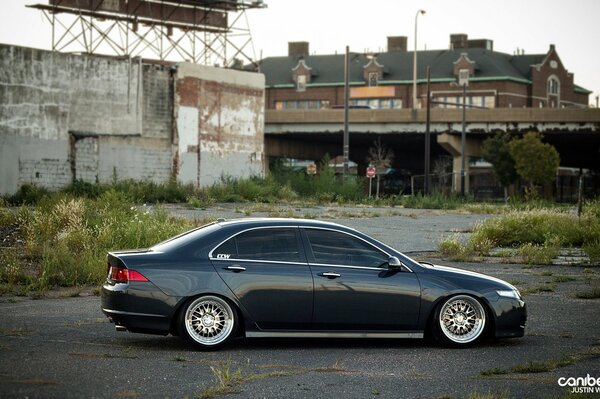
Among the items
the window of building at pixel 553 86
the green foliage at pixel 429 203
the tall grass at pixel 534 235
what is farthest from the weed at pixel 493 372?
the window of building at pixel 553 86

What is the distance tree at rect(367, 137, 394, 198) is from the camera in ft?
279

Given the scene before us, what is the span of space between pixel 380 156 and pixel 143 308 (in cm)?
7472

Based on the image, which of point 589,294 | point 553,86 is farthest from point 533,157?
point 589,294

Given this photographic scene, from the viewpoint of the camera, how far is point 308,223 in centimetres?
1130

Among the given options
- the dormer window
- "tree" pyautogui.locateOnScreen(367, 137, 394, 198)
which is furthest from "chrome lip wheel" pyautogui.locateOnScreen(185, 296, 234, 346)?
the dormer window

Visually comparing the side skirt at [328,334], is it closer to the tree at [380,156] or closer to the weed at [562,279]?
the weed at [562,279]

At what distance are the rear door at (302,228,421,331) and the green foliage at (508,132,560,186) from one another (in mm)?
59677

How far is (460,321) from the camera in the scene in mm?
11188

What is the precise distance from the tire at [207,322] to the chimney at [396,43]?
110m

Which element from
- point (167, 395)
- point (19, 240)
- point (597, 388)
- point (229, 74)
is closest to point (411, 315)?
point (597, 388)

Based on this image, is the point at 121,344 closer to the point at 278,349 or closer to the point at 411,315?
the point at 278,349

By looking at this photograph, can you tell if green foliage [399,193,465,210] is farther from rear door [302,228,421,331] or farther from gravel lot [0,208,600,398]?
rear door [302,228,421,331]

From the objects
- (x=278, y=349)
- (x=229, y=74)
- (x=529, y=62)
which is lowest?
(x=278, y=349)

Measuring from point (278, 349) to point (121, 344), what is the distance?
5.57 feet
